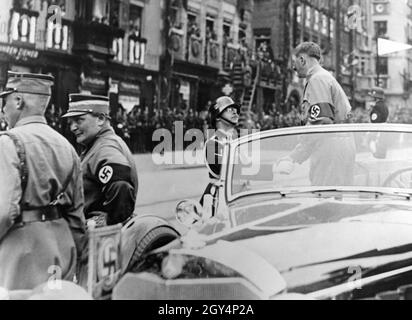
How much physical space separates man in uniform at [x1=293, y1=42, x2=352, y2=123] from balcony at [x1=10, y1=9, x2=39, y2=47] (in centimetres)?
125

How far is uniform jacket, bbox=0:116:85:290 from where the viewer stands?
5.86ft

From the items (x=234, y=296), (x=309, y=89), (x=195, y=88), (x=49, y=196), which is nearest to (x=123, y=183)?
(x=49, y=196)

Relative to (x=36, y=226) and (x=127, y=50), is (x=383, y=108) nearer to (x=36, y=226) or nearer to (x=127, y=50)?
(x=127, y=50)

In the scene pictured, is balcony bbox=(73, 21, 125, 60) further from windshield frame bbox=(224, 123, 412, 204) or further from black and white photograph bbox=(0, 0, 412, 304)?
windshield frame bbox=(224, 123, 412, 204)

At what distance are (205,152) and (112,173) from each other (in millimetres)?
463

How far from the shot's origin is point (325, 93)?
2656 millimetres

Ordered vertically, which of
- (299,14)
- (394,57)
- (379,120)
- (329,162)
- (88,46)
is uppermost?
(299,14)

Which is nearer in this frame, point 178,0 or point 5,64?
point 5,64

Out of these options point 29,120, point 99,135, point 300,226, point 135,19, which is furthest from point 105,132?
point 300,226

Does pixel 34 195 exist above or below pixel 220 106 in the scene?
below

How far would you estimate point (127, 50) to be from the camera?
2396 millimetres

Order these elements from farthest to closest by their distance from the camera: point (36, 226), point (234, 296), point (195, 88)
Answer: point (195, 88), point (36, 226), point (234, 296)

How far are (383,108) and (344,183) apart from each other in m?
0.70

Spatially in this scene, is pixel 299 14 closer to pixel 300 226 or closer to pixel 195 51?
pixel 195 51
